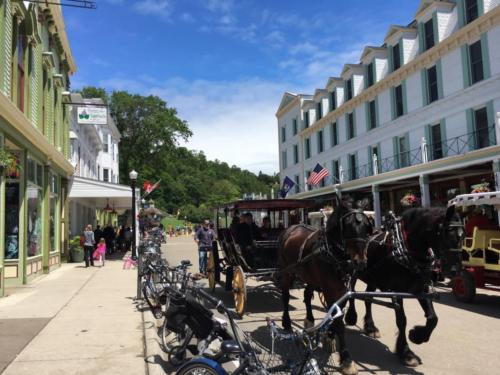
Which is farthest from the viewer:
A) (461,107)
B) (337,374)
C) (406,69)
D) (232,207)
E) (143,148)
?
(143,148)

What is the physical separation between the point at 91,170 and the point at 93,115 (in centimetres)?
1612

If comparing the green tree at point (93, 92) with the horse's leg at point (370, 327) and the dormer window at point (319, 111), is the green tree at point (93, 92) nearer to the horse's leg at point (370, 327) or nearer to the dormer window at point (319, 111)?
the dormer window at point (319, 111)

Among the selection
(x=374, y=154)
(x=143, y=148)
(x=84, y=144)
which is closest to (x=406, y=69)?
(x=374, y=154)

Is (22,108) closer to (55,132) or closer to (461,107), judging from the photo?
(55,132)

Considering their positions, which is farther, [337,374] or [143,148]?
[143,148]

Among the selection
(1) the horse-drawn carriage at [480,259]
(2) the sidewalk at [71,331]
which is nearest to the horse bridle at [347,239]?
(2) the sidewalk at [71,331]

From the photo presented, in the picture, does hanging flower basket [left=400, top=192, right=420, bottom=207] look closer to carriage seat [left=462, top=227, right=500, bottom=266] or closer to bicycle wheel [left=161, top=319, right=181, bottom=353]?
carriage seat [left=462, top=227, right=500, bottom=266]

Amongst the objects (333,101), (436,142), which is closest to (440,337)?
(436,142)

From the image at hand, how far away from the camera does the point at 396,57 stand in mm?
28406

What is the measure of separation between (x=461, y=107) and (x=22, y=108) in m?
19.7

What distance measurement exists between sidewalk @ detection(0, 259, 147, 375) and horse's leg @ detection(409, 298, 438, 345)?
341cm

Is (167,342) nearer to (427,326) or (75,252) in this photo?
(427,326)

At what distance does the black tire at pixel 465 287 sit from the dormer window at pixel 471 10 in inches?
674

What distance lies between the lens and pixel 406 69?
26.8 metres
